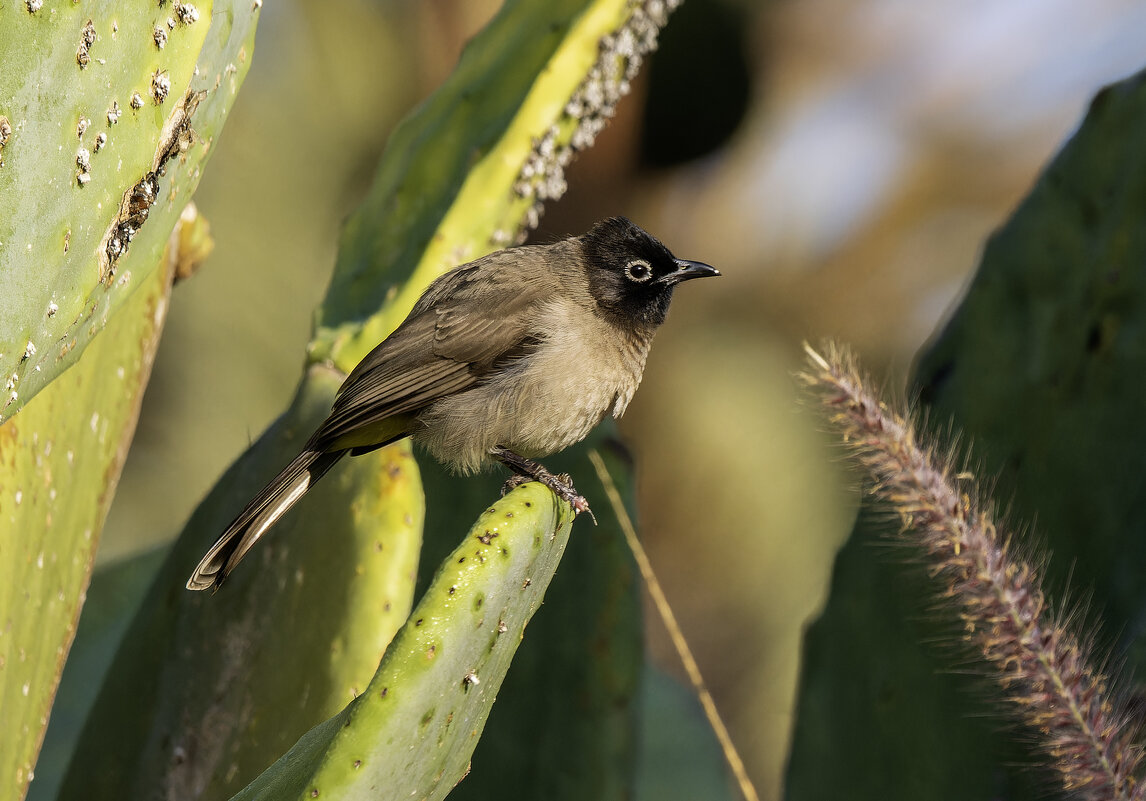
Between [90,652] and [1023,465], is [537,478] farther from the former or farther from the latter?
[90,652]

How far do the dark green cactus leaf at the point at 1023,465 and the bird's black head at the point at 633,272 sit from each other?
513 mm

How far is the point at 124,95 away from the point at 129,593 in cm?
223

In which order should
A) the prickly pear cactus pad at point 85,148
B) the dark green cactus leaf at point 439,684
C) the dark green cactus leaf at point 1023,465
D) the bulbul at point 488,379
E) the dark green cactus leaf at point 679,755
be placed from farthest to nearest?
1. the dark green cactus leaf at point 679,755
2. the bulbul at point 488,379
3. the dark green cactus leaf at point 1023,465
4. the dark green cactus leaf at point 439,684
5. the prickly pear cactus pad at point 85,148

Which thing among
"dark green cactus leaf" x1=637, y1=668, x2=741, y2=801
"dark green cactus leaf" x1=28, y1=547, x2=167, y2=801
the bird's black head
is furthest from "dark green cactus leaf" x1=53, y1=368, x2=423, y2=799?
"dark green cactus leaf" x1=637, y1=668, x2=741, y2=801

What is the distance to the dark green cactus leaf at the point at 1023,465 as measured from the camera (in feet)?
5.62

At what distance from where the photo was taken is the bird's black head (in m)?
2.28

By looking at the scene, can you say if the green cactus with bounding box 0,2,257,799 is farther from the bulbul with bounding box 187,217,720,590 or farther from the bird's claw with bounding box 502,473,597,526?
the bird's claw with bounding box 502,473,597,526

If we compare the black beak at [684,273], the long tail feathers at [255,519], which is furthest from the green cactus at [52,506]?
the black beak at [684,273]

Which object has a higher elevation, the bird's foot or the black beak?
the black beak

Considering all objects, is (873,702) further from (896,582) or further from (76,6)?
(76,6)

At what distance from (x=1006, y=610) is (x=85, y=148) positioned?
1.17 metres

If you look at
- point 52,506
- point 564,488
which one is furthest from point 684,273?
point 52,506

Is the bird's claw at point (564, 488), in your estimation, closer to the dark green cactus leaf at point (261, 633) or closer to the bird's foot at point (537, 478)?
the bird's foot at point (537, 478)

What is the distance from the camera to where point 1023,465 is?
187 centimetres
